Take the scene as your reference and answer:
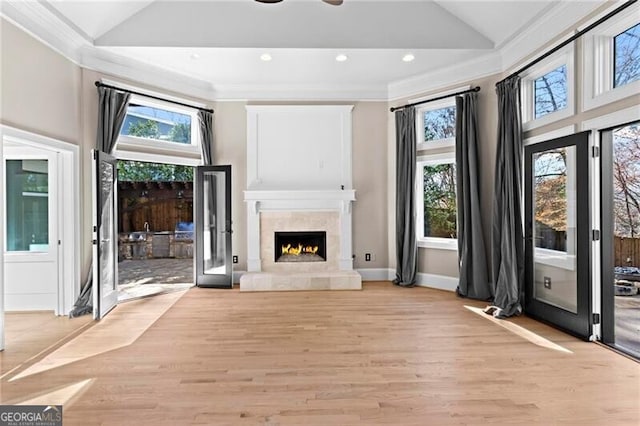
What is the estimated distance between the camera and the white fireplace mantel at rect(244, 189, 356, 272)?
584 centimetres

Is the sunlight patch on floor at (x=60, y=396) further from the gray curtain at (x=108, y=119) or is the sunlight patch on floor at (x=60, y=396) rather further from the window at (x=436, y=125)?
the window at (x=436, y=125)

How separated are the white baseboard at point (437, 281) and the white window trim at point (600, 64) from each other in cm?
287

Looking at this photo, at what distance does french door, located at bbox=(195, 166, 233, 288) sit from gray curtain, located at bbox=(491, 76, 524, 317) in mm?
3943

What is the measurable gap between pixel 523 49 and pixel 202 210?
16.6 feet

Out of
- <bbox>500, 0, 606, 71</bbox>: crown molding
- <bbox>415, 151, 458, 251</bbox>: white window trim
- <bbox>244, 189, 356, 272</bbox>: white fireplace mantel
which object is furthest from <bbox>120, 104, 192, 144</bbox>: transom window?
<bbox>500, 0, 606, 71</bbox>: crown molding

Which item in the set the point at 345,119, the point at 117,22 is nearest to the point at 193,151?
the point at 117,22

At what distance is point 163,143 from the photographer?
5.40m

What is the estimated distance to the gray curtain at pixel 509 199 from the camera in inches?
164

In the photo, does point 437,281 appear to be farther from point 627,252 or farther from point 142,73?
point 142,73

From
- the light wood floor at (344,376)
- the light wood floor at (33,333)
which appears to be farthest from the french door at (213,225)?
the light wood floor at (33,333)

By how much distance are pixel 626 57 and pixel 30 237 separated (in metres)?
6.62

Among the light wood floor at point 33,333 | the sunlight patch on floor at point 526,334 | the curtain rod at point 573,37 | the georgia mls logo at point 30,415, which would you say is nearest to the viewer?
the georgia mls logo at point 30,415

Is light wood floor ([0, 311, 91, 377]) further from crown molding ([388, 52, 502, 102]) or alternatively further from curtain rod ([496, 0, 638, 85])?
curtain rod ([496, 0, 638, 85])

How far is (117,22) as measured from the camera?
4.40 meters
